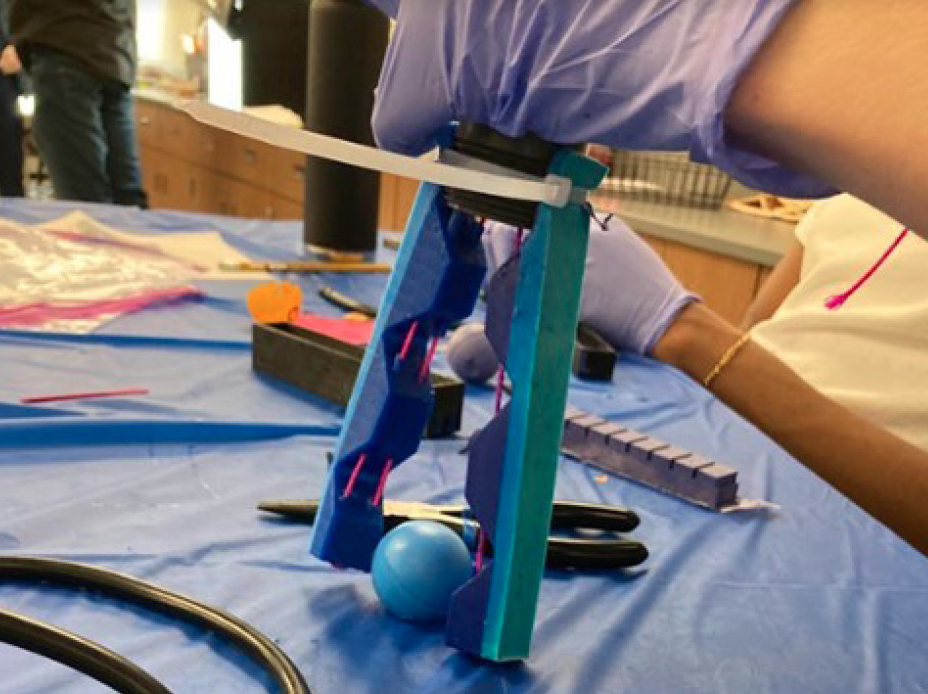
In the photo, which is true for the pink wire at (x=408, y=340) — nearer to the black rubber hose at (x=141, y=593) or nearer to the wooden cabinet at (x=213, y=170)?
the black rubber hose at (x=141, y=593)

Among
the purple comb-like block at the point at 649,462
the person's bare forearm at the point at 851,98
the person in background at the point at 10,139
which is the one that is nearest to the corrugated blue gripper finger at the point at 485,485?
the person's bare forearm at the point at 851,98

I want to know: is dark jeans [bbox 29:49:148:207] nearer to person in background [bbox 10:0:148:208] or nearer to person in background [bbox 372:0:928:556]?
person in background [bbox 10:0:148:208]

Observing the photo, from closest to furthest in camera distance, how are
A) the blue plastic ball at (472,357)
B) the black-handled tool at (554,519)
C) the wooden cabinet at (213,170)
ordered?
the black-handled tool at (554,519) → the blue plastic ball at (472,357) → the wooden cabinet at (213,170)

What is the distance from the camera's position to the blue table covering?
41 centimetres

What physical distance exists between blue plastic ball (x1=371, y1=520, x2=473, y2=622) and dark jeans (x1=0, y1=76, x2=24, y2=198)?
269 cm

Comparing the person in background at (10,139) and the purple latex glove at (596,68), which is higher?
the purple latex glove at (596,68)

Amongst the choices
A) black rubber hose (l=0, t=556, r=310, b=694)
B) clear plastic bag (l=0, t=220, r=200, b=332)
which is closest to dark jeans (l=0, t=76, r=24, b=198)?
clear plastic bag (l=0, t=220, r=200, b=332)

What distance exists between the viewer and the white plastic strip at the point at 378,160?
13.7 inches

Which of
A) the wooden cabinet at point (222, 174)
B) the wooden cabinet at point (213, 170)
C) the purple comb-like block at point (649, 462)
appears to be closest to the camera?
the purple comb-like block at point (649, 462)

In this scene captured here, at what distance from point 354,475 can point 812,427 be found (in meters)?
0.45

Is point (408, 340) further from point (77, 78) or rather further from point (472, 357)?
point (77, 78)

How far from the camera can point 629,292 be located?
2.84 feet

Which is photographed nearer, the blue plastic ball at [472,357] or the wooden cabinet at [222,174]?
the blue plastic ball at [472,357]

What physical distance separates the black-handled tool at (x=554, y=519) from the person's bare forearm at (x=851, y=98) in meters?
0.26
